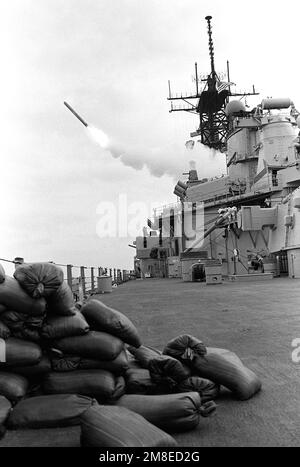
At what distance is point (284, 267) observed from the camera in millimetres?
29219

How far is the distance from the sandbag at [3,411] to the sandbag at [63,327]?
59 cm

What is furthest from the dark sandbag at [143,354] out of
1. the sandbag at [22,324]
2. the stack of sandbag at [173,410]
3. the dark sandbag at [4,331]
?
the dark sandbag at [4,331]

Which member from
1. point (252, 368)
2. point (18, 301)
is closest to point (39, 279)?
point (18, 301)

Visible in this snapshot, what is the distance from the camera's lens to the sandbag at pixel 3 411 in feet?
8.98

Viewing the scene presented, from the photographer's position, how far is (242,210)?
94.9 ft

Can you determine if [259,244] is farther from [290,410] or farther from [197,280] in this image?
[290,410]

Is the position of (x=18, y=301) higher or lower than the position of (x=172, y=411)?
higher

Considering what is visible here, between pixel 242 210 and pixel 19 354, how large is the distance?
2696cm

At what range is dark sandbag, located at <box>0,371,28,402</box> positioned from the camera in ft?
9.86

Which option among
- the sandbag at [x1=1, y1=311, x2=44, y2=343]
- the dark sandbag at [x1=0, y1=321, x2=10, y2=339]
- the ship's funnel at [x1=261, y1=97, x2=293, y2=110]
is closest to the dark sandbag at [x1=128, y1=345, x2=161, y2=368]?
the sandbag at [x1=1, y1=311, x2=44, y2=343]

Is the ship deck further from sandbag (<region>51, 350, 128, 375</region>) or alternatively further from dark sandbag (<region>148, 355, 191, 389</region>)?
sandbag (<region>51, 350, 128, 375</region>)

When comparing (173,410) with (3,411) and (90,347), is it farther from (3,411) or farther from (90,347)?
(3,411)

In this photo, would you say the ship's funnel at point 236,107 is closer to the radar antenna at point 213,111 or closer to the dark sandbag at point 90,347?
the radar antenna at point 213,111

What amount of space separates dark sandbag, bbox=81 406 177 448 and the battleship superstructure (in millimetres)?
21288
